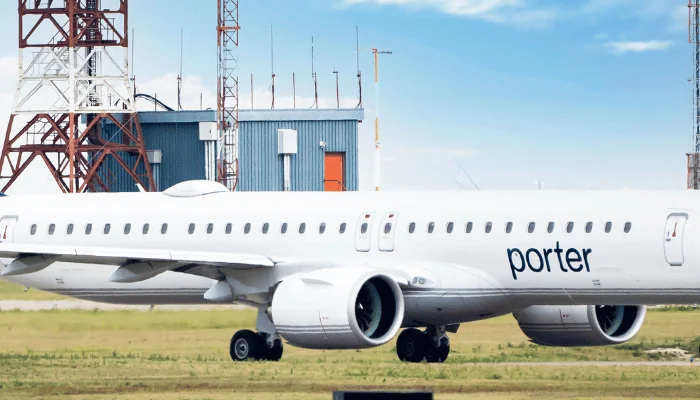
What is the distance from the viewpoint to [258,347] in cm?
3731

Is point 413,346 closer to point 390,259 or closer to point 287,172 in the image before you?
point 390,259

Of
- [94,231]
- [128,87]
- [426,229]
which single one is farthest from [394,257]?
[128,87]

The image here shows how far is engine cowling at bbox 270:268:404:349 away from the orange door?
161 feet

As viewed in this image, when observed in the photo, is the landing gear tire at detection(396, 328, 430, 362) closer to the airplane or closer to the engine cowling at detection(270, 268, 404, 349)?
the airplane

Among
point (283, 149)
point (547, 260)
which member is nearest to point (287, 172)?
point (283, 149)

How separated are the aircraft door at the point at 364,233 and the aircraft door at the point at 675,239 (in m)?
7.44

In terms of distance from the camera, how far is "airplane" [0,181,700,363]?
33.0m

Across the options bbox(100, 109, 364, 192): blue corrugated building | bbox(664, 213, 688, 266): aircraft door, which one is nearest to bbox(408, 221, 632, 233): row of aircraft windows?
bbox(664, 213, 688, 266): aircraft door

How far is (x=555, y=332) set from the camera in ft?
123

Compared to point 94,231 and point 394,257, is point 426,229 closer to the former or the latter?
point 394,257

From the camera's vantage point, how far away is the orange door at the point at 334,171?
83.8 metres

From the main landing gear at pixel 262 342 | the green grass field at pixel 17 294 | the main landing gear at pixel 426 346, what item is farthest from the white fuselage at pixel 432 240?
the green grass field at pixel 17 294

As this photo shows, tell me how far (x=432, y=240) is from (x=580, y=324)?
177 inches

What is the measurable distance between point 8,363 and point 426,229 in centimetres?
1069
